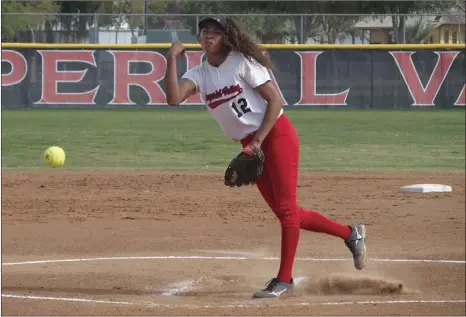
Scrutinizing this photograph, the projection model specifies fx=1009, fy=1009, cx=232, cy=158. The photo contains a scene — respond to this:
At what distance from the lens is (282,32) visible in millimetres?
24406

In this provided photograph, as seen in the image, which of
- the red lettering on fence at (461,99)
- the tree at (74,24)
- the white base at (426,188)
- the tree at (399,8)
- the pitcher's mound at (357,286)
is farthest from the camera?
the tree at (74,24)

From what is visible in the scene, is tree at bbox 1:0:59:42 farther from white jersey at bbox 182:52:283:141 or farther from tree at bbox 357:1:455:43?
white jersey at bbox 182:52:283:141

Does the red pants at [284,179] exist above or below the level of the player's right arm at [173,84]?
below

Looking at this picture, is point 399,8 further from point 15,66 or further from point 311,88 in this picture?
point 15,66

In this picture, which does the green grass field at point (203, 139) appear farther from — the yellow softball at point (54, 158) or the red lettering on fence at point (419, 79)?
the red lettering on fence at point (419, 79)

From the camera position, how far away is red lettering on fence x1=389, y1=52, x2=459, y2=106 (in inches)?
937

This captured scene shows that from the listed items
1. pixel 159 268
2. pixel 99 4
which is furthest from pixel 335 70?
pixel 159 268

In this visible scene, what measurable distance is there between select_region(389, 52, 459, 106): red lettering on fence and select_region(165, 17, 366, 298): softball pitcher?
18393mm

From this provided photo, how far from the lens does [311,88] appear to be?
23.8m

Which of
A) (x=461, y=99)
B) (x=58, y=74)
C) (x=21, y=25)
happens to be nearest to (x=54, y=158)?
(x=58, y=74)

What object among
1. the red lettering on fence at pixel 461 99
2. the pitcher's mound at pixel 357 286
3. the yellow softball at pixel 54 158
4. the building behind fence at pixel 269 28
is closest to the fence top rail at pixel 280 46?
the building behind fence at pixel 269 28

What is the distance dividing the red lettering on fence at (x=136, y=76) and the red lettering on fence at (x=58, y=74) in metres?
0.53

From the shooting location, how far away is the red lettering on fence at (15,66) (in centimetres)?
2358

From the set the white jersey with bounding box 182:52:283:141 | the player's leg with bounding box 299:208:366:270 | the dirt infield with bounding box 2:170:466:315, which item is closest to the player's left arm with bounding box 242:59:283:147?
the white jersey with bounding box 182:52:283:141
